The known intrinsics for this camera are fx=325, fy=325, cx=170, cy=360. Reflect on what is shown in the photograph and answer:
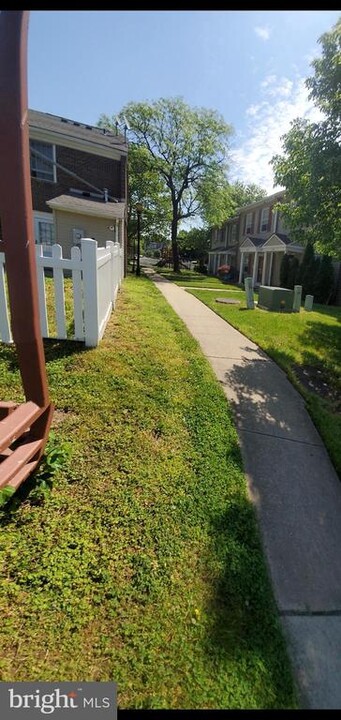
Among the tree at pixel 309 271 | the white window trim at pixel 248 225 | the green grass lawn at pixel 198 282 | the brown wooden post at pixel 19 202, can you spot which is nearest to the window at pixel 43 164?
the green grass lawn at pixel 198 282

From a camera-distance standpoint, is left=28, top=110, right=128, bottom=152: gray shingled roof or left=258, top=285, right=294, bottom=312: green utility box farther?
left=28, top=110, right=128, bottom=152: gray shingled roof

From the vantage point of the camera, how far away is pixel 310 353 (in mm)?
6375

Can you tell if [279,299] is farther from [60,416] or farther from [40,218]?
[40,218]

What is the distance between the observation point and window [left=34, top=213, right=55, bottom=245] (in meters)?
15.2

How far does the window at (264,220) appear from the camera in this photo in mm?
24939

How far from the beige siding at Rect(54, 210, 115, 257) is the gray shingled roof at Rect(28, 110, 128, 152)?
12.6 ft

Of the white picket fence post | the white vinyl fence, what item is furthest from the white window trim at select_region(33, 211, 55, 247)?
the white picket fence post

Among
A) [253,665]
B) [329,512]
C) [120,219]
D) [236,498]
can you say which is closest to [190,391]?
[236,498]

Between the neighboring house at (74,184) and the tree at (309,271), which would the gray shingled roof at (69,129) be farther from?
the tree at (309,271)

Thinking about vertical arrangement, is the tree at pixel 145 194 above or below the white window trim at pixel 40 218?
above

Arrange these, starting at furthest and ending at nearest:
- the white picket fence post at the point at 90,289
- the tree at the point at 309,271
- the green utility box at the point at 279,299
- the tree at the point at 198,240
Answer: the tree at the point at 198,240 → the tree at the point at 309,271 → the green utility box at the point at 279,299 → the white picket fence post at the point at 90,289

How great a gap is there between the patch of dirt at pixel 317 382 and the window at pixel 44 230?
1382 centimetres

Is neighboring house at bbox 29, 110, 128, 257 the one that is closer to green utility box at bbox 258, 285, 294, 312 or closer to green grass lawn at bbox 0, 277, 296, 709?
green utility box at bbox 258, 285, 294, 312

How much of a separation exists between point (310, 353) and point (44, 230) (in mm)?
13982
